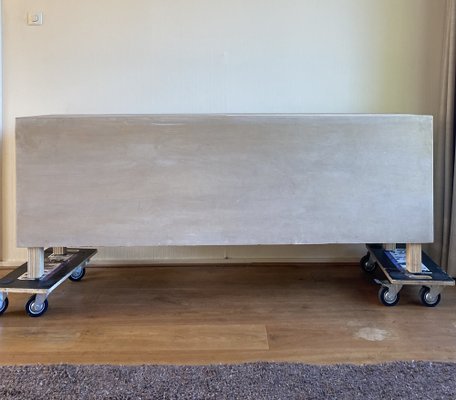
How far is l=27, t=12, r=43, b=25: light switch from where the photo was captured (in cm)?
209

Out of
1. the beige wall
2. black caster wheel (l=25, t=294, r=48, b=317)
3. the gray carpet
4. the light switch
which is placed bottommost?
the gray carpet

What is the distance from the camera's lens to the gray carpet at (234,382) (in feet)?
3.84

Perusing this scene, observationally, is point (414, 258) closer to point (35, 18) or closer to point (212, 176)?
point (212, 176)

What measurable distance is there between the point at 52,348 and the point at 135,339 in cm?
25

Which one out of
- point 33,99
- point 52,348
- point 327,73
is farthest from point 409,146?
point 33,99

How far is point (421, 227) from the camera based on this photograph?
1.73 metres

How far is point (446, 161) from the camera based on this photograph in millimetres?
1994

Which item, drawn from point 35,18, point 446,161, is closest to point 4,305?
point 35,18

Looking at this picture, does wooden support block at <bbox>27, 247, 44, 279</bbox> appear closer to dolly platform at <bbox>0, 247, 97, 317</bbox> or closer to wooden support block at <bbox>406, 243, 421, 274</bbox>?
dolly platform at <bbox>0, 247, 97, 317</bbox>

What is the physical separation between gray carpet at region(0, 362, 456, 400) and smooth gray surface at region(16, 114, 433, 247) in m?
0.51

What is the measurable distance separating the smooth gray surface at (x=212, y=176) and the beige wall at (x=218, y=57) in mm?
525

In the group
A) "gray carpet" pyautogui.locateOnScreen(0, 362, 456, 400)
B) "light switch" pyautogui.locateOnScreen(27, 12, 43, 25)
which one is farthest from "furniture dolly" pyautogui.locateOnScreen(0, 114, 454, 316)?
"light switch" pyautogui.locateOnScreen(27, 12, 43, 25)

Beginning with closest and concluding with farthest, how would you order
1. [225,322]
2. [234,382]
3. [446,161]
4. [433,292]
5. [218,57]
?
[234,382] < [225,322] < [433,292] < [446,161] < [218,57]

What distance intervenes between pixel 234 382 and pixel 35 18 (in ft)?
5.83
